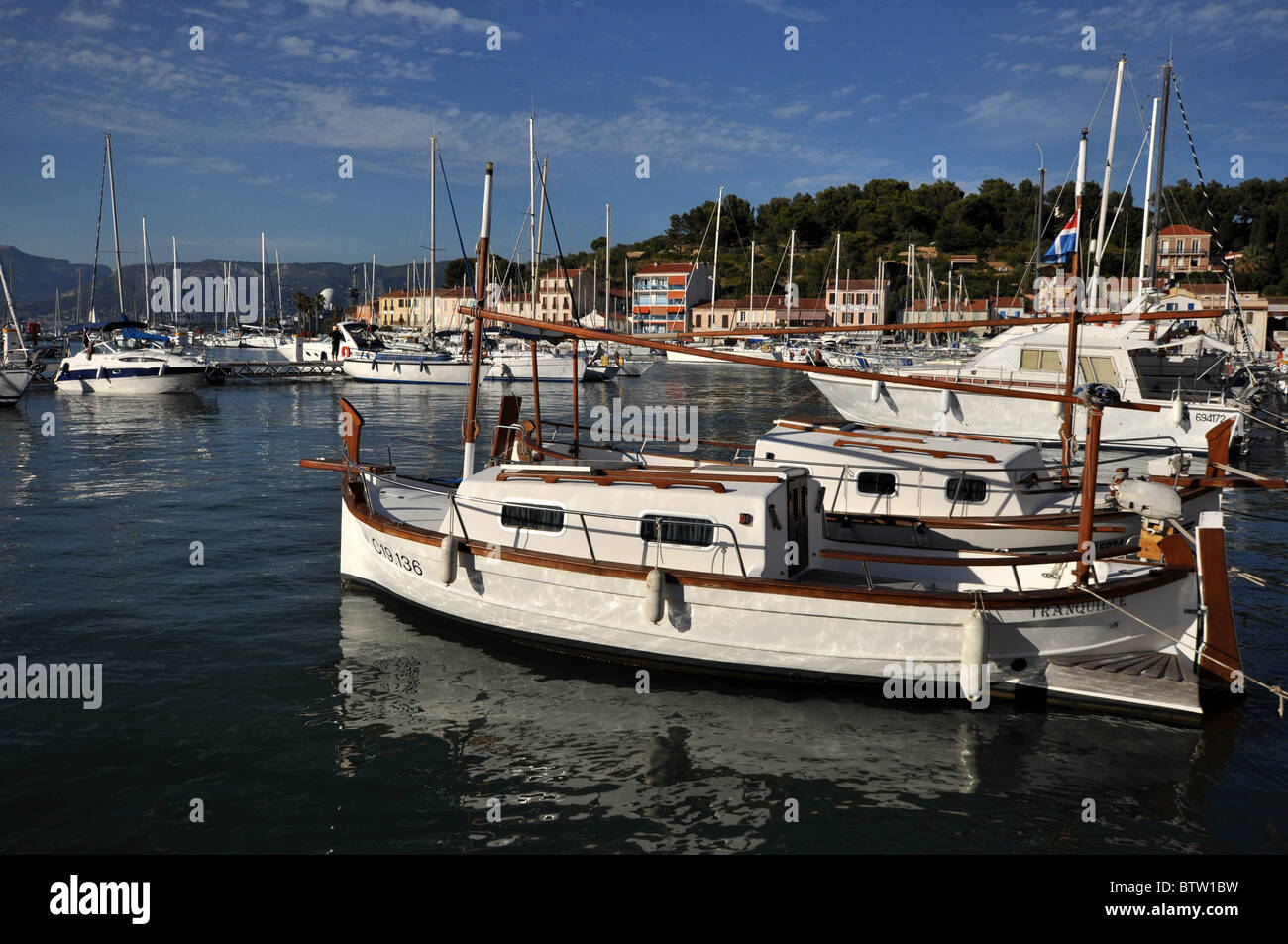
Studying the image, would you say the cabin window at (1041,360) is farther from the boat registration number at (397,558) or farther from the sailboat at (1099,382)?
the boat registration number at (397,558)

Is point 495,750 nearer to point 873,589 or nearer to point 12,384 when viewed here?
point 873,589

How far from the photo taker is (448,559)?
13.9 meters

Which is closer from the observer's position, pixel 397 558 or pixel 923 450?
pixel 397 558

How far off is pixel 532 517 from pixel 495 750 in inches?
162

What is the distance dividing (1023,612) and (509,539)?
759 cm

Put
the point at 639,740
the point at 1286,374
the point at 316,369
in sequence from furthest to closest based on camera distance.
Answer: the point at 316,369 < the point at 1286,374 < the point at 639,740

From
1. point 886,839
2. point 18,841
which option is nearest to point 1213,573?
point 886,839

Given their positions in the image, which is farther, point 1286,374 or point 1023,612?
point 1286,374

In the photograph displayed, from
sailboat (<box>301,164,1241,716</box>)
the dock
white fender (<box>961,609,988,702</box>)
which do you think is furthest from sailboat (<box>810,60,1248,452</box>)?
the dock

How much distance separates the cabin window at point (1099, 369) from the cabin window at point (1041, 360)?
82 cm

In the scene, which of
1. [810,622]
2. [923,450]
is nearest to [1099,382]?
[923,450]

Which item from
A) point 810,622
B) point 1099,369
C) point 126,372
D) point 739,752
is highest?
point 126,372
